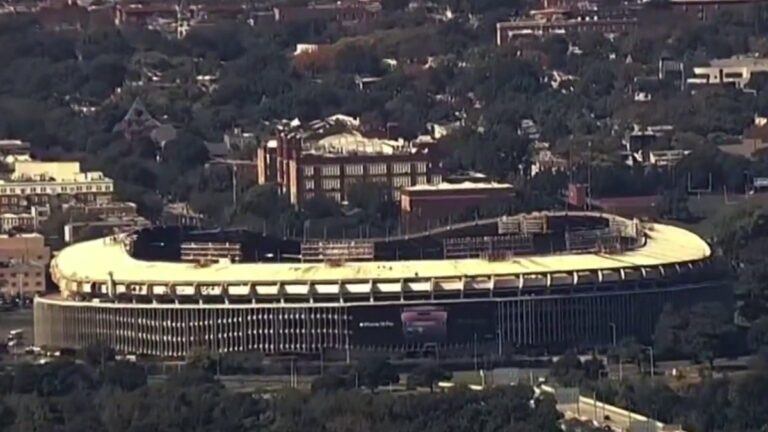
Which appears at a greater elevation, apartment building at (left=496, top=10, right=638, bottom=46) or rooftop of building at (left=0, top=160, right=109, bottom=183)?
rooftop of building at (left=0, top=160, right=109, bottom=183)

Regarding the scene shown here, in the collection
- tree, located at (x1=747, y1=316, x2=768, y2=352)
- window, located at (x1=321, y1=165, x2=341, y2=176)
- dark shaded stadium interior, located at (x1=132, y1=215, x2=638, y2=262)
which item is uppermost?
dark shaded stadium interior, located at (x1=132, y1=215, x2=638, y2=262)

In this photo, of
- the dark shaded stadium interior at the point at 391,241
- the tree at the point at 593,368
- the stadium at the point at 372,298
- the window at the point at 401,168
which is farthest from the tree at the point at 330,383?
the window at the point at 401,168

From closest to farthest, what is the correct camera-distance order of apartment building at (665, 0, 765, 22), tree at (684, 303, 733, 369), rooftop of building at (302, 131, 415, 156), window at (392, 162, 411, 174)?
tree at (684, 303, 733, 369) < window at (392, 162, 411, 174) < rooftop of building at (302, 131, 415, 156) < apartment building at (665, 0, 765, 22)

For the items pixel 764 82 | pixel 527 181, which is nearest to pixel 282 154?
pixel 527 181

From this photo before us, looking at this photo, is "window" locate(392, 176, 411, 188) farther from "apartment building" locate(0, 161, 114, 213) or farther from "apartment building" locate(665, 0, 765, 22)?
"apartment building" locate(665, 0, 765, 22)

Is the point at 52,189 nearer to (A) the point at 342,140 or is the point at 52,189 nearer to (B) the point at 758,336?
(A) the point at 342,140

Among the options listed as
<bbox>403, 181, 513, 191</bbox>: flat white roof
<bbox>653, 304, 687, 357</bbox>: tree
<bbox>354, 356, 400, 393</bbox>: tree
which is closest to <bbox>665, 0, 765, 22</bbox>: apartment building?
<bbox>403, 181, 513, 191</bbox>: flat white roof
